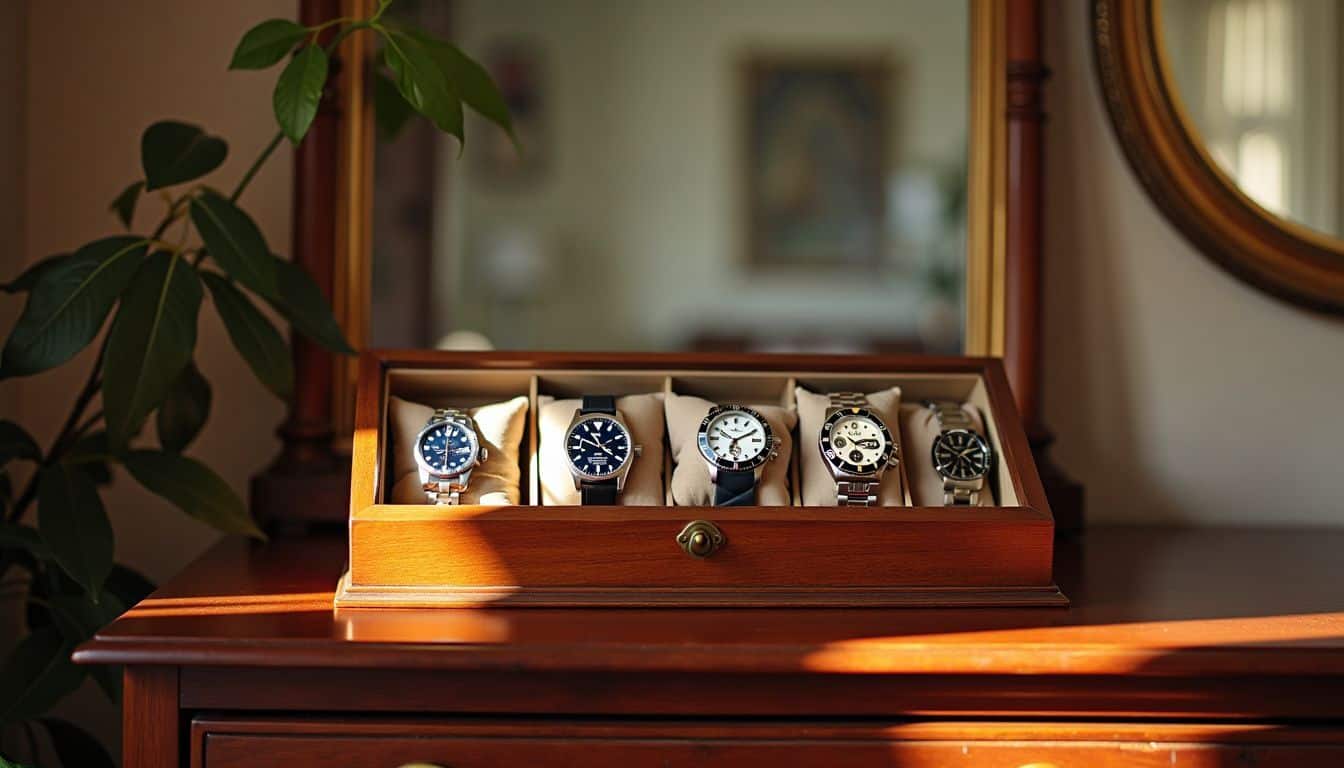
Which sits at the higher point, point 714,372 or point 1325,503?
point 714,372

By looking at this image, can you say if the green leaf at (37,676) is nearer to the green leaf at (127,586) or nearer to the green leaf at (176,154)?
the green leaf at (127,586)

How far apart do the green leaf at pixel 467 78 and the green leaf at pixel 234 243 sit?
1.01 feet

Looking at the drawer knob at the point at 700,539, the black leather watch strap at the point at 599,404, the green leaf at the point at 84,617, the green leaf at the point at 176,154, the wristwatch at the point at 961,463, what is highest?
the green leaf at the point at 176,154

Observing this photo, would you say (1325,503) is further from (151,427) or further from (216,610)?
(151,427)

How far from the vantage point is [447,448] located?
1.35m

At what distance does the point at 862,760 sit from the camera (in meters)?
1.14

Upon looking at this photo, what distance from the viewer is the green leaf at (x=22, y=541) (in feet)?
4.66

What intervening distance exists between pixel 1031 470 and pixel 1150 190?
25.9 inches

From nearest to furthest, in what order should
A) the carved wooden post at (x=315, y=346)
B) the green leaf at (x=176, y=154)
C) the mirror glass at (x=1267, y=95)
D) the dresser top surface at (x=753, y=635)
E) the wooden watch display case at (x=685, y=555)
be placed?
A: the dresser top surface at (x=753, y=635) → the wooden watch display case at (x=685, y=555) → the green leaf at (x=176, y=154) → the carved wooden post at (x=315, y=346) → the mirror glass at (x=1267, y=95)

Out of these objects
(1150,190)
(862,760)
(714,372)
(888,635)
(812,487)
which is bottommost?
(862,760)

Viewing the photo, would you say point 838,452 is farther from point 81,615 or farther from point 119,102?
point 119,102

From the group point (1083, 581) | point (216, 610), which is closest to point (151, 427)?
point (216, 610)

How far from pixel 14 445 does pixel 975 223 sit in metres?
1.34

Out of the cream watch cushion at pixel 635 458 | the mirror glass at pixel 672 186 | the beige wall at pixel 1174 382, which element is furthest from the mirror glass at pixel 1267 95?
the cream watch cushion at pixel 635 458
